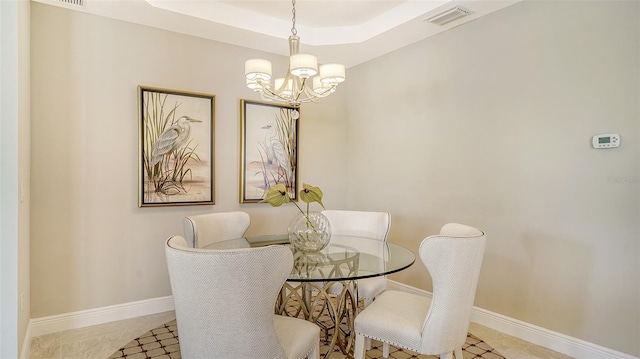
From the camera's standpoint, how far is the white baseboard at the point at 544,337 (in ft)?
7.68

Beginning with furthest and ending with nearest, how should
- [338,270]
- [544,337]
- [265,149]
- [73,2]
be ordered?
[265,149] → [73,2] → [544,337] → [338,270]

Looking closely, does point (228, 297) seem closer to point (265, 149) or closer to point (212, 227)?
point (212, 227)

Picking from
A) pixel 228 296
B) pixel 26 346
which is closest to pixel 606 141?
pixel 228 296

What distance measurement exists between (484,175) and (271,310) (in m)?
2.30

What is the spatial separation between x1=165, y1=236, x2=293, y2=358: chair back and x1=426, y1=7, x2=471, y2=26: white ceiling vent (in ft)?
8.28

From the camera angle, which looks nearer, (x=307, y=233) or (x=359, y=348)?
(x=359, y=348)

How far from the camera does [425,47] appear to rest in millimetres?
3502

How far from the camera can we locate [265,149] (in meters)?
3.84

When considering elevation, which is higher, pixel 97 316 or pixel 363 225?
pixel 363 225

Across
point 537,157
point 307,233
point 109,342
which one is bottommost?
point 109,342

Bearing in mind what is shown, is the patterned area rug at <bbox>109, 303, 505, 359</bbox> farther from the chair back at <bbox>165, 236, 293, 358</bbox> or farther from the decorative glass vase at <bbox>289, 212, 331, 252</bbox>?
the chair back at <bbox>165, 236, 293, 358</bbox>

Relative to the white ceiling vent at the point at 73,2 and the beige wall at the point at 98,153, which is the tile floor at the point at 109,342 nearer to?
the beige wall at the point at 98,153

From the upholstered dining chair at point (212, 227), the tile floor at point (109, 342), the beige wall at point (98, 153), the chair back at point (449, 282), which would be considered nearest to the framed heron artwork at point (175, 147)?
the beige wall at point (98, 153)

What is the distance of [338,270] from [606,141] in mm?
1943
